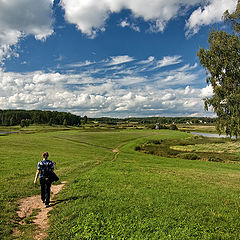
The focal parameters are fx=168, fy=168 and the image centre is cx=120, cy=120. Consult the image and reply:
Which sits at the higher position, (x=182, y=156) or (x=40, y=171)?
(x=40, y=171)

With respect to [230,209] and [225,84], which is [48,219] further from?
[225,84]

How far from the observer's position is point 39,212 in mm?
11227

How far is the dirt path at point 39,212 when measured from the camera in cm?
897

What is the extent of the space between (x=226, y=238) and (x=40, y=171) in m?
11.9

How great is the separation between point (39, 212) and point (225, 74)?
18878 millimetres

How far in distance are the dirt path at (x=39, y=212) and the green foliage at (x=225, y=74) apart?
646 inches

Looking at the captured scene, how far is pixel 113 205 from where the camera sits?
11.8m

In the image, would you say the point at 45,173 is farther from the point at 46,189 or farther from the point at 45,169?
the point at 46,189

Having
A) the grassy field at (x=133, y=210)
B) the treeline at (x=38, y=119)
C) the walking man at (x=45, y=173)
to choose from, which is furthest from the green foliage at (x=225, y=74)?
the treeline at (x=38, y=119)

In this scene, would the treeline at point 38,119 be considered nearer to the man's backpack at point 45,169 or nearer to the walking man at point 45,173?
the walking man at point 45,173

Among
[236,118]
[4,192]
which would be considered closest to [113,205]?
[4,192]

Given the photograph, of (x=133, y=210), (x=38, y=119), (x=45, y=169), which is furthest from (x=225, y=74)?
(x=38, y=119)

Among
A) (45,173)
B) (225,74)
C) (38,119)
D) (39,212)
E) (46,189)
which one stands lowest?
(39,212)

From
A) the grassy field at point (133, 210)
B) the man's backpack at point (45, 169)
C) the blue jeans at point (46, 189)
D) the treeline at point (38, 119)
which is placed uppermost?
the treeline at point (38, 119)
